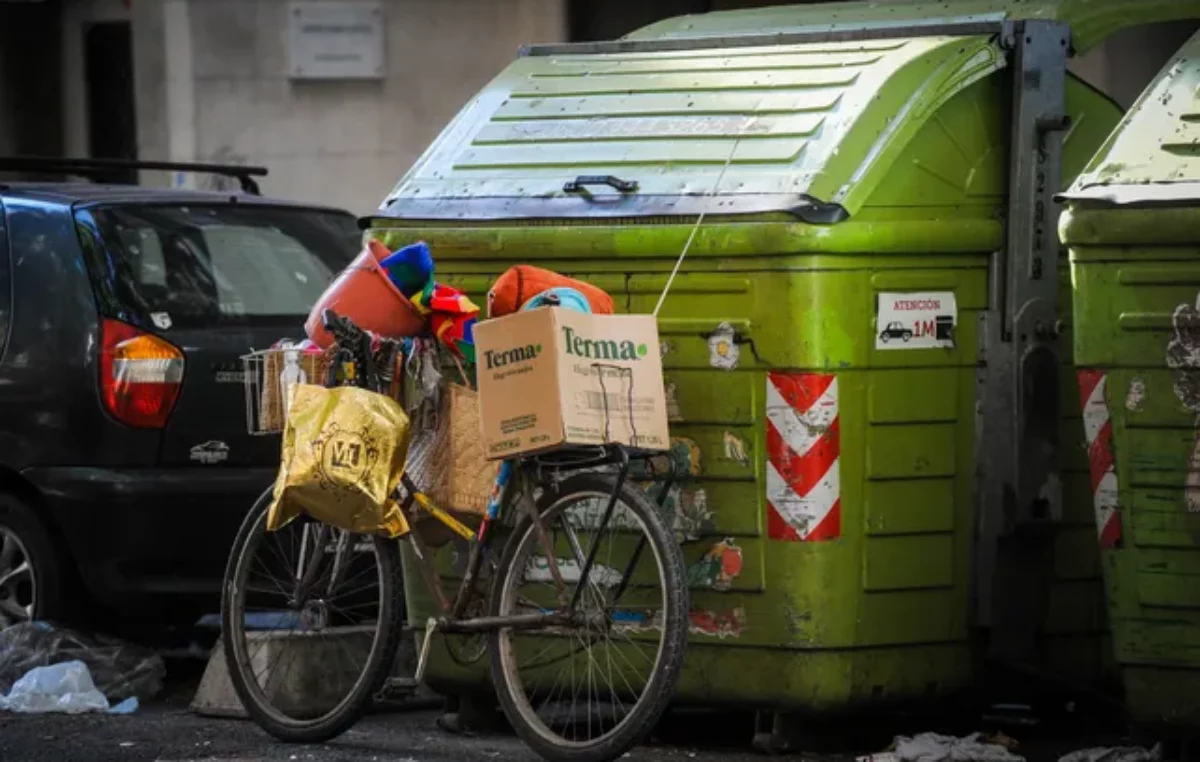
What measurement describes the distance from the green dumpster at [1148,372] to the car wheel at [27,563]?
358 centimetres

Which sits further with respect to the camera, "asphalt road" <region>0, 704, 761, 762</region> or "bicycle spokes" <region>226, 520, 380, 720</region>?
"bicycle spokes" <region>226, 520, 380, 720</region>

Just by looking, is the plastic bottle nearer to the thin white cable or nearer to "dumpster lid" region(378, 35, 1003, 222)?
"dumpster lid" region(378, 35, 1003, 222)

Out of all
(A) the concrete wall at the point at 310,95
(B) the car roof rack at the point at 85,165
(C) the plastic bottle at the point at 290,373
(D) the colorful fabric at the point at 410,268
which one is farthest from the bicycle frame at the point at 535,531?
(A) the concrete wall at the point at 310,95

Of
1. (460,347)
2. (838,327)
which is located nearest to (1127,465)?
(838,327)

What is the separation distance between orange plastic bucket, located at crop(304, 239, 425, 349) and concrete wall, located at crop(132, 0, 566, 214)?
7597mm

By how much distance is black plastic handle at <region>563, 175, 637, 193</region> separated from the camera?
774 centimetres

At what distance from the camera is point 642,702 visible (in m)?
6.99

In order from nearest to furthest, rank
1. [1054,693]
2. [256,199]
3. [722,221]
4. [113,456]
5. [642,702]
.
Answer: [642,702] → [722,221] → [1054,693] → [113,456] → [256,199]

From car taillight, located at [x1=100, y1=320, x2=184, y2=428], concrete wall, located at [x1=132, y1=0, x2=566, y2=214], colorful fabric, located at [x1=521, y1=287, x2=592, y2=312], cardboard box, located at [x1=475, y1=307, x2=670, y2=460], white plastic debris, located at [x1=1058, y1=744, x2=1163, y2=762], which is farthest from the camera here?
concrete wall, located at [x1=132, y1=0, x2=566, y2=214]

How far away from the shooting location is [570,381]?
7113 mm

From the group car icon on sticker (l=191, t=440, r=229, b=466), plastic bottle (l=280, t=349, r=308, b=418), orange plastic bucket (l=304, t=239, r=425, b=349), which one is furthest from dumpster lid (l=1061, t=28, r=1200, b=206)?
car icon on sticker (l=191, t=440, r=229, b=466)

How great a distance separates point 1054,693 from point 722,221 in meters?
1.81

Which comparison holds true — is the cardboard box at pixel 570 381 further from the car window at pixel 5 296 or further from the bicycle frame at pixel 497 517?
the car window at pixel 5 296

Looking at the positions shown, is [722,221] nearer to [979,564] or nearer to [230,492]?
[979,564]
